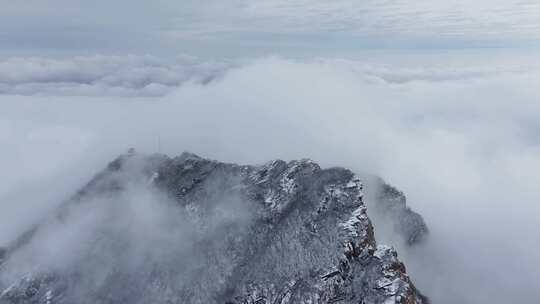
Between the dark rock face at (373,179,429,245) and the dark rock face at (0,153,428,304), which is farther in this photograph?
the dark rock face at (373,179,429,245)

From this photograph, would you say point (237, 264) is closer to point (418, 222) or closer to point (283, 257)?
point (283, 257)

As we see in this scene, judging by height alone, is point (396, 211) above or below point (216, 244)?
below

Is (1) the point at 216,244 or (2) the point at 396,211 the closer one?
(1) the point at 216,244

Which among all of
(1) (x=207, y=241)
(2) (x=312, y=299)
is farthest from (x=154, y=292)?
(2) (x=312, y=299)

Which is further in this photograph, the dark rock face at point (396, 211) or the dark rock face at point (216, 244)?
the dark rock face at point (396, 211)
